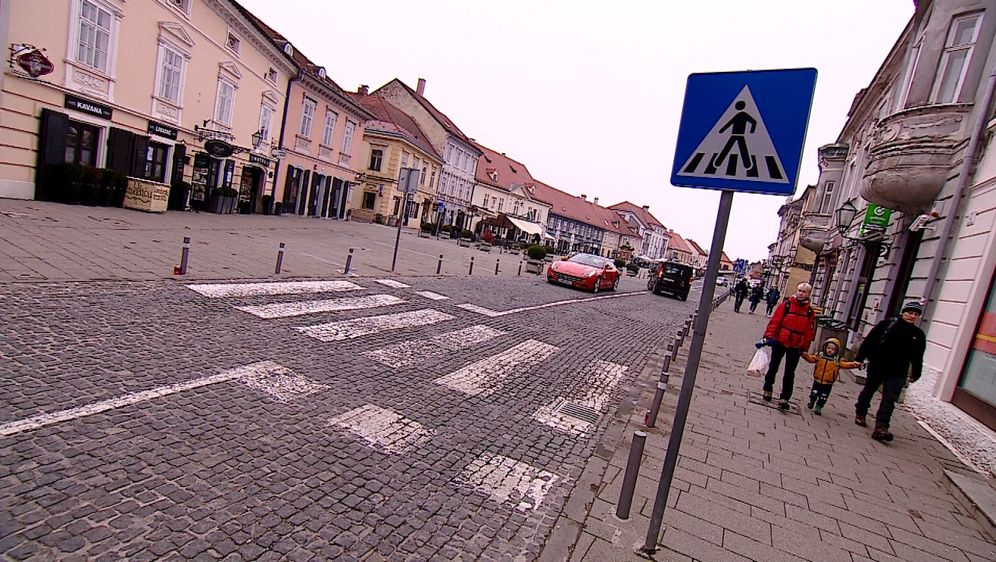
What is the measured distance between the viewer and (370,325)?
795cm

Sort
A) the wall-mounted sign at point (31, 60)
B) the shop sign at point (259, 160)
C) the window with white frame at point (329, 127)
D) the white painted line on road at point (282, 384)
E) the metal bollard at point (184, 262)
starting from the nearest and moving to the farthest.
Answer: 1. the white painted line on road at point (282, 384)
2. the metal bollard at point (184, 262)
3. the wall-mounted sign at point (31, 60)
4. the shop sign at point (259, 160)
5. the window with white frame at point (329, 127)

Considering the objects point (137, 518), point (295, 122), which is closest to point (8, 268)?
point (137, 518)

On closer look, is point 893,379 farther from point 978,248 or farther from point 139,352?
point 139,352

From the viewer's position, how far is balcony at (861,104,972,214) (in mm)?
9336

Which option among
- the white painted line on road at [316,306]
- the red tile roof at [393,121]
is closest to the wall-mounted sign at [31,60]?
the white painted line on road at [316,306]

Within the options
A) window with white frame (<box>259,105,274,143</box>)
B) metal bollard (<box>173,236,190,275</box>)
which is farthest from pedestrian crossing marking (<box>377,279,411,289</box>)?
window with white frame (<box>259,105,274,143</box>)

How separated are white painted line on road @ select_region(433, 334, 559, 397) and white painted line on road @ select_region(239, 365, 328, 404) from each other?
145cm

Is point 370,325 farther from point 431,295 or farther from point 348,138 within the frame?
point 348,138

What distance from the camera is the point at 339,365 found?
19.2ft

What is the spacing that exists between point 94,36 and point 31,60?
2435 mm

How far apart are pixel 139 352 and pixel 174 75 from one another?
18.1m

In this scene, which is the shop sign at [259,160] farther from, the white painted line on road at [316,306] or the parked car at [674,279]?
the parked car at [674,279]

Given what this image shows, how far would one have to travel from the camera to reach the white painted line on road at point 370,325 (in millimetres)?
7028

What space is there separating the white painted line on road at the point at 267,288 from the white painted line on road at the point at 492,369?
13.6 feet
